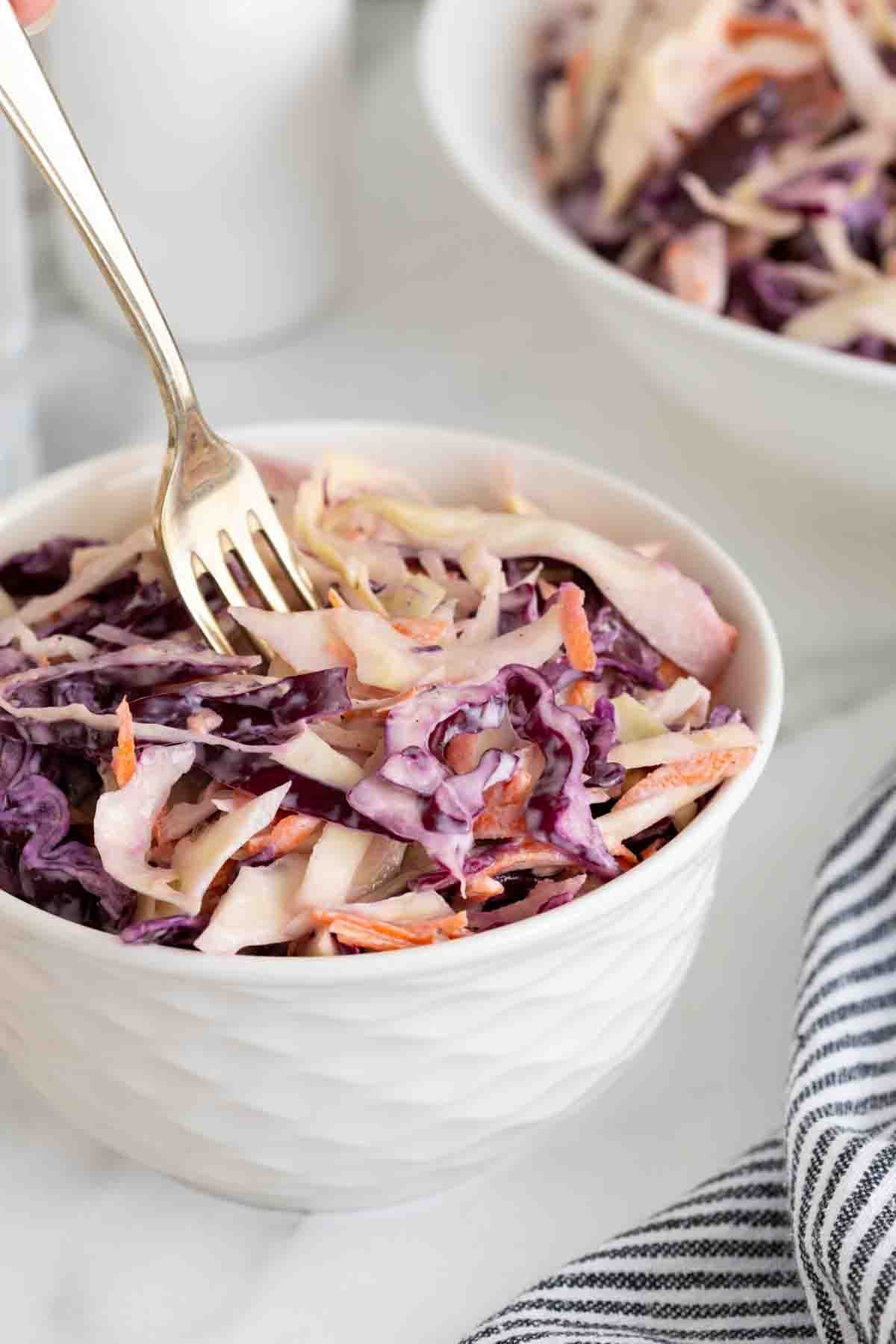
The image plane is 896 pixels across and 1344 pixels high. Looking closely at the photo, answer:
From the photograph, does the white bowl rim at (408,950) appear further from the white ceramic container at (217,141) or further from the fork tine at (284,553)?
the white ceramic container at (217,141)

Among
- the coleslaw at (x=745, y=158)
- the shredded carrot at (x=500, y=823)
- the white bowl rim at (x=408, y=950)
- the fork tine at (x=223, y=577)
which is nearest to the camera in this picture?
the white bowl rim at (x=408, y=950)

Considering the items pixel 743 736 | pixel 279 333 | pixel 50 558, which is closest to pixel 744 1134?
pixel 743 736

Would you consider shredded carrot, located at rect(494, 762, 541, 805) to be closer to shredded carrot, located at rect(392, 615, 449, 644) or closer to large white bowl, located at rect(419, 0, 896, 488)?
shredded carrot, located at rect(392, 615, 449, 644)

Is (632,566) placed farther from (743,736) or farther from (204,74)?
(204,74)

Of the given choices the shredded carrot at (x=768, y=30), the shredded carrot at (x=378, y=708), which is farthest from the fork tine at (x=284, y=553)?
the shredded carrot at (x=768, y=30)

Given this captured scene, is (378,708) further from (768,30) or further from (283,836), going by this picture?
(768,30)

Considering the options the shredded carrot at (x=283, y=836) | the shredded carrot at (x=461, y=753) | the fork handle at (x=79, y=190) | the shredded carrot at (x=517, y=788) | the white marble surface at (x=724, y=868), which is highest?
the fork handle at (x=79, y=190)

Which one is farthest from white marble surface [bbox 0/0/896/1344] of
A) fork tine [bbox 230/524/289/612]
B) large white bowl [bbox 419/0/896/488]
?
fork tine [bbox 230/524/289/612]
